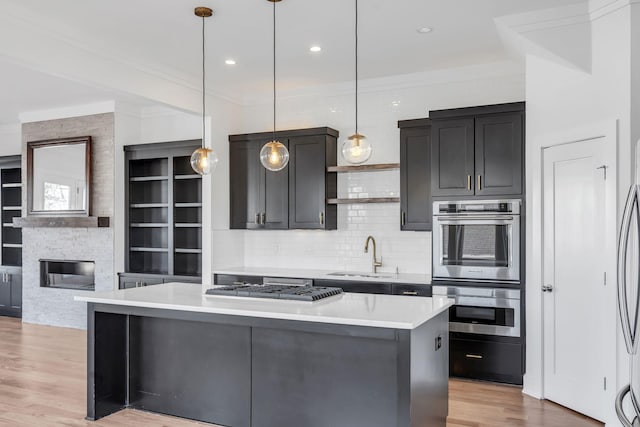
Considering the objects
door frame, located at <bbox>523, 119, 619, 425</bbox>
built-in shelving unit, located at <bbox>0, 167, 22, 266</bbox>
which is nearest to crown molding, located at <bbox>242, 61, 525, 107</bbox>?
door frame, located at <bbox>523, 119, 619, 425</bbox>

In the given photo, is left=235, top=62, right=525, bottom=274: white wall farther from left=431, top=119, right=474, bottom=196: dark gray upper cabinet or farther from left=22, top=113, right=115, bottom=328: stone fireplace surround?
left=22, top=113, right=115, bottom=328: stone fireplace surround

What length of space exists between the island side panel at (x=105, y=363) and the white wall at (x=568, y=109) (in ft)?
10.7

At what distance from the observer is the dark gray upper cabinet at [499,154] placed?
4750mm

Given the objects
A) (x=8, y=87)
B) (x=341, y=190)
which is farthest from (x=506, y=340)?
(x=8, y=87)

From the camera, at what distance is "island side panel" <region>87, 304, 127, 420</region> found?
12.9 ft

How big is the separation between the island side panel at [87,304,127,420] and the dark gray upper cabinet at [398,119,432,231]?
285 cm

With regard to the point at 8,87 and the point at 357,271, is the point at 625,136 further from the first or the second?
the point at 8,87

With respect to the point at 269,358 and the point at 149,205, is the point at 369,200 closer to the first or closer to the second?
the point at 269,358

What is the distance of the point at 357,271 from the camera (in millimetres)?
6105

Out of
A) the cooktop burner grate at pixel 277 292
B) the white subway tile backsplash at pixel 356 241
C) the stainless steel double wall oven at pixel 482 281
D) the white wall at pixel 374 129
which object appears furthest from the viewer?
the white subway tile backsplash at pixel 356 241

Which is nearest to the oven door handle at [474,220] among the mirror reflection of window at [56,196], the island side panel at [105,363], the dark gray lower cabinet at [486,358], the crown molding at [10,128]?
the dark gray lower cabinet at [486,358]

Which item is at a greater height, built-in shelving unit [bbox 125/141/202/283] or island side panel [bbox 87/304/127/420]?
built-in shelving unit [bbox 125/141/202/283]

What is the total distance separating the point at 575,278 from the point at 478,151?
1.39 metres

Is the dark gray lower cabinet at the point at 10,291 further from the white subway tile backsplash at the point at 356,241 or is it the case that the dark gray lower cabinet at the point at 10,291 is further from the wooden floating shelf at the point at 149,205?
the white subway tile backsplash at the point at 356,241
